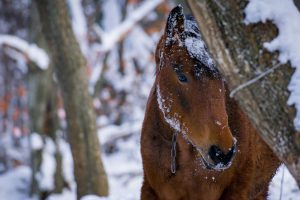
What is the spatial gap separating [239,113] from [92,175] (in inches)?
124

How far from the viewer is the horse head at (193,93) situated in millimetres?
3018

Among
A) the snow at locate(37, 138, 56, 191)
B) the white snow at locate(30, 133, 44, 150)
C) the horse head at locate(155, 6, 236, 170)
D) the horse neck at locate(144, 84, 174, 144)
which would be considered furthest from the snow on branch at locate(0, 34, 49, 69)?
the horse head at locate(155, 6, 236, 170)

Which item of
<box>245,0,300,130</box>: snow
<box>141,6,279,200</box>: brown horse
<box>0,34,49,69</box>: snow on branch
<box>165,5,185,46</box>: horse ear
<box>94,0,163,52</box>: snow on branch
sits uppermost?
<box>94,0,163,52</box>: snow on branch

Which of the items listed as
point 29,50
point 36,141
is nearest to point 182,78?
point 29,50

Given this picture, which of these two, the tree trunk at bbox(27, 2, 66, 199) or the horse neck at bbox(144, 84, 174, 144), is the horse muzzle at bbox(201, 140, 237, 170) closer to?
the horse neck at bbox(144, 84, 174, 144)

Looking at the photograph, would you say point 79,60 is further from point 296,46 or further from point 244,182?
point 296,46

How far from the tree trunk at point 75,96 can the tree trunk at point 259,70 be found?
4489mm

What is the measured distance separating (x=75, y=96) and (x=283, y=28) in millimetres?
4654

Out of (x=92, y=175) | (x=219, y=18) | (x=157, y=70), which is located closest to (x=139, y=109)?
(x=92, y=175)

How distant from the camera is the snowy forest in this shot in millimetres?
2018

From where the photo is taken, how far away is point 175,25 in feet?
11.6

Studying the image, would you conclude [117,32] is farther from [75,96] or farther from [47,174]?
[75,96]

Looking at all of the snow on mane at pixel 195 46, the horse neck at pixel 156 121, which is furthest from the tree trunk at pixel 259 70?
the horse neck at pixel 156 121

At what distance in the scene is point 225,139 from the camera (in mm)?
2980
